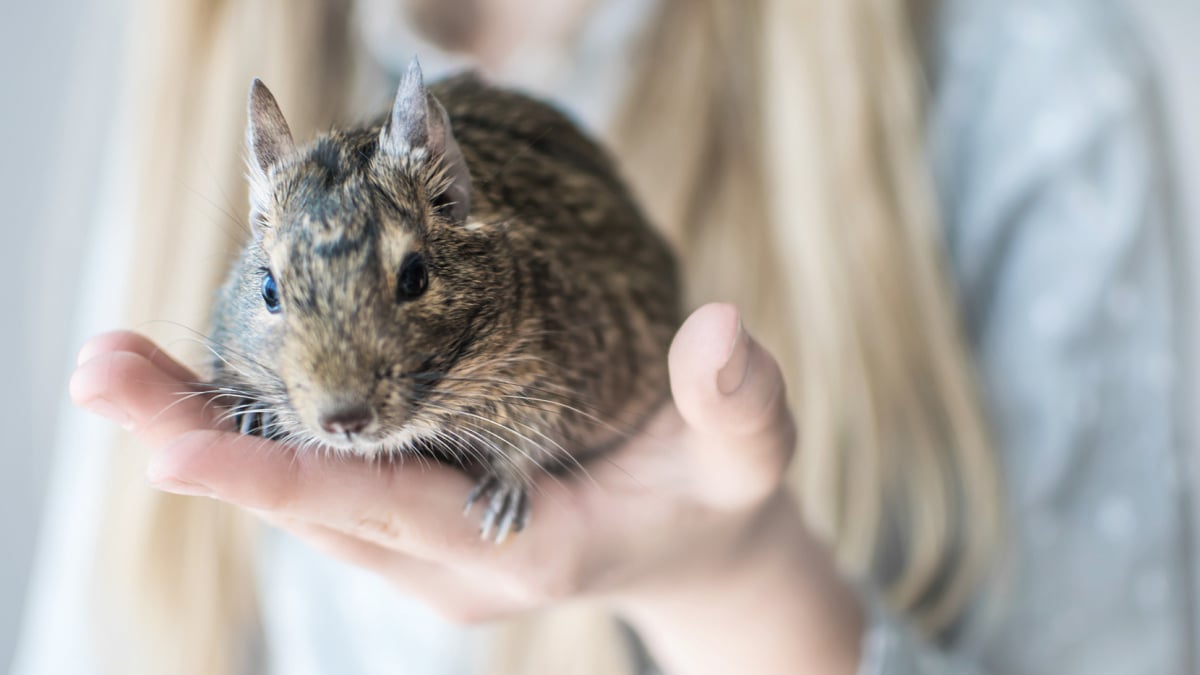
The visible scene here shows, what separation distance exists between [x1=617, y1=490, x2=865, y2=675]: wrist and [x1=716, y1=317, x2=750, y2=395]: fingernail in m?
0.56

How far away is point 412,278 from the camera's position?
1.12 m

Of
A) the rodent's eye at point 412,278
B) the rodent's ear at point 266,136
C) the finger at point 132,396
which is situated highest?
the rodent's ear at point 266,136

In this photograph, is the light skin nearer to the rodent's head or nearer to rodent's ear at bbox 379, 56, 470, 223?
the rodent's head

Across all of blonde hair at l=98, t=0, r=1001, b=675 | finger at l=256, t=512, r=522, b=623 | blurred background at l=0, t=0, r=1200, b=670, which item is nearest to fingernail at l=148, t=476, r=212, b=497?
finger at l=256, t=512, r=522, b=623

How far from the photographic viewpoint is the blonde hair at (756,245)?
2316mm

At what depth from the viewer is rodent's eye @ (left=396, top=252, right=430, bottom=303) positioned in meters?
1.09

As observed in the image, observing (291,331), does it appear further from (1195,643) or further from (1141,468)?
(1195,643)

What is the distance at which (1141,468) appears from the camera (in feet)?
7.90

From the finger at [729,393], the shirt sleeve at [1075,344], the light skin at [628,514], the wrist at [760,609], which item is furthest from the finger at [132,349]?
the shirt sleeve at [1075,344]

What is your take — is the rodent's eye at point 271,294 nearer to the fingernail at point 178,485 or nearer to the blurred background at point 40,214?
the fingernail at point 178,485

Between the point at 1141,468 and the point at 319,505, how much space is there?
217cm

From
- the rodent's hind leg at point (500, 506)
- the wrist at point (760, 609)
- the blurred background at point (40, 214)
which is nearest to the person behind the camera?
the rodent's hind leg at point (500, 506)

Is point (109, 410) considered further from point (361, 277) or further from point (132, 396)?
point (361, 277)

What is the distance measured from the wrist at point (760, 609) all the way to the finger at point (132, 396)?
82cm
